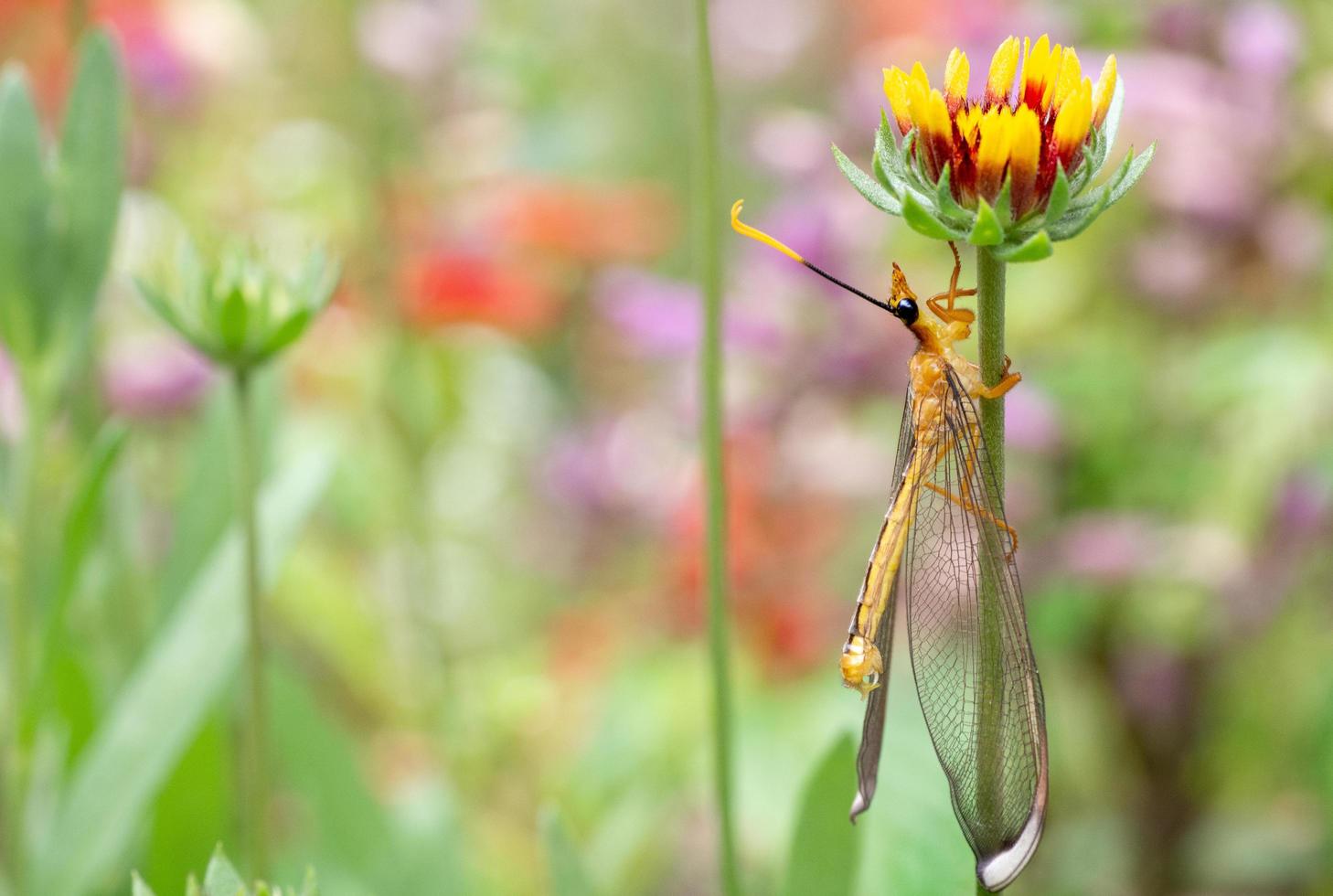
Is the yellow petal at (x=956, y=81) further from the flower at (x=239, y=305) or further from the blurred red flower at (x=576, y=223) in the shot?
the blurred red flower at (x=576, y=223)

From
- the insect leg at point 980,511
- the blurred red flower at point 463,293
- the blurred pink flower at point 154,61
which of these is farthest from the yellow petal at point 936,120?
the blurred pink flower at point 154,61

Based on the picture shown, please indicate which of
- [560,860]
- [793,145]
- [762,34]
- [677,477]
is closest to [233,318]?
[560,860]

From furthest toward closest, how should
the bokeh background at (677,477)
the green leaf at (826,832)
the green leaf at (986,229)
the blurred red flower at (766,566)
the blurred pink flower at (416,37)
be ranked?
the blurred pink flower at (416,37)
the blurred red flower at (766,566)
the bokeh background at (677,477)
the green leaf at (826,832)
the green leaf at (986,229)

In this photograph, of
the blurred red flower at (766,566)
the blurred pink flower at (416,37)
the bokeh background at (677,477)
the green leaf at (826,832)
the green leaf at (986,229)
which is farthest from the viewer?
the blurred pink flower at (416,37)

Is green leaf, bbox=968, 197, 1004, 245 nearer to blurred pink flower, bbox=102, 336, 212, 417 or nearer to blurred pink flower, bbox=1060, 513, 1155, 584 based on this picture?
blurred pink flower, bbox=1060, 513, 1155, 584

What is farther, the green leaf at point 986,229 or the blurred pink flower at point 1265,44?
the blurred pink flower at point 1265,44

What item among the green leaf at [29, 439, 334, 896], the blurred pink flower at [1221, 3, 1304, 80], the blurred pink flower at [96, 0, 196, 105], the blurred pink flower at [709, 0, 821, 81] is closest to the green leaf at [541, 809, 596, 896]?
the green leaf at [29, 439, 334, 896]
